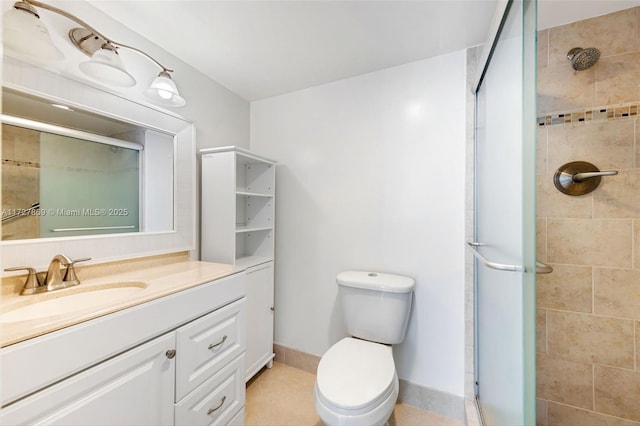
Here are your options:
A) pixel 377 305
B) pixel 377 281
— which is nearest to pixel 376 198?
pixel 377 281

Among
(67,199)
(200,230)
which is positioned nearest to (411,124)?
(200,230)

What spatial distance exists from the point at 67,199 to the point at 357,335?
1.57m

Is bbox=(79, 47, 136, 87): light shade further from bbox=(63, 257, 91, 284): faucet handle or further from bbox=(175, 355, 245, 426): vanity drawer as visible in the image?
bbox=(175, 355, 245, 426): vanity drawer

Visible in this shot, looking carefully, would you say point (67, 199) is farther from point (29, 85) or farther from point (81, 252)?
point (29, 85)

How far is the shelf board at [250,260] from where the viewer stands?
1.87 m

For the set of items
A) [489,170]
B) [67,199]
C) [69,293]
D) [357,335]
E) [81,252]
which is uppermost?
[489,170]

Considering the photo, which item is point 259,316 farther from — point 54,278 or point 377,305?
point 54,278

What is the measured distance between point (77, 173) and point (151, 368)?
2.95 ft

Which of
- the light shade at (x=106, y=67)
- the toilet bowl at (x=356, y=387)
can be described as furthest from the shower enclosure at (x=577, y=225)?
the light shade at (x=106, y=67)

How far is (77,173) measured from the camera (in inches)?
51.2

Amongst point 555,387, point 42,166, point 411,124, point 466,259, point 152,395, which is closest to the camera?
point 152,395

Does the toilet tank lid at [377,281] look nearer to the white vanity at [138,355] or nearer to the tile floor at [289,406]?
the white vanity at [138,355]

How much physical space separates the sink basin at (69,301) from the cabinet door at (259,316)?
2.29 feet

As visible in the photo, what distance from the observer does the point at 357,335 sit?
1.71 meters
